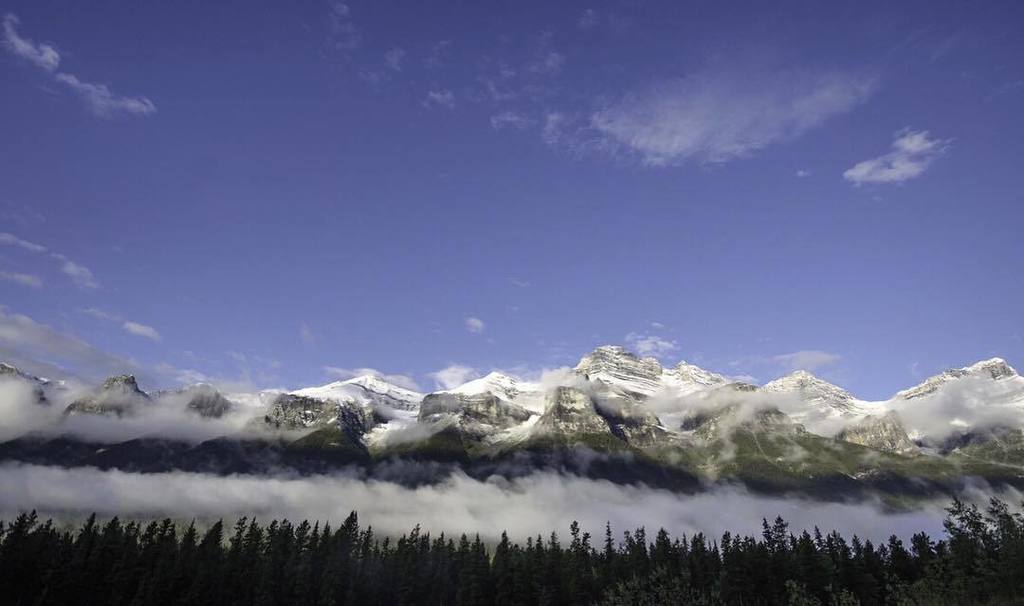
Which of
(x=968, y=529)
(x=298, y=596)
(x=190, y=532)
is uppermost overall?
(x=968, y=529)

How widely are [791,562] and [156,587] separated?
129 m

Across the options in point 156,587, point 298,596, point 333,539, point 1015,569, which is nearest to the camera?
point 1015,569

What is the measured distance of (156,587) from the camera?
128 meters

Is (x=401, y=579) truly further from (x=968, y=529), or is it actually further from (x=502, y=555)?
(x=968, y=529)

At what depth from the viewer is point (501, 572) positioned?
16350 centimetres

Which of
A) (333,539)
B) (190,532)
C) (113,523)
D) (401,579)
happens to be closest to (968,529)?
(401,579)

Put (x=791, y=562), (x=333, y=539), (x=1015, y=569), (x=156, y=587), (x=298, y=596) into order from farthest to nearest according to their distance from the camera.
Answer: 1. (x=333, y=539)
2. (x=298, y=596)
3. (x=791, y=562)
4. (x=156, y=587)
5. (x=1015, y=569)

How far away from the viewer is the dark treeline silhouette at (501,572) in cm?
11956

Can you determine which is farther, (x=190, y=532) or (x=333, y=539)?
(x=333, y=539)

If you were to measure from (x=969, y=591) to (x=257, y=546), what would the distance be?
155 m

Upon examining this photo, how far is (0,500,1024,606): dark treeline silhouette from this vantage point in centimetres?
11956

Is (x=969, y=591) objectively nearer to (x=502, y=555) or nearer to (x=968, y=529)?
(x=968, y=529)

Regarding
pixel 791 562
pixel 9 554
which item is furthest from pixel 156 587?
pixel 791 562

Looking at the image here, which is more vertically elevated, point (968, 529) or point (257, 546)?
point (968, 529)
